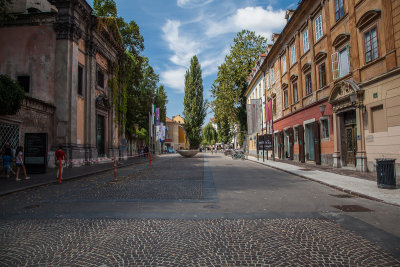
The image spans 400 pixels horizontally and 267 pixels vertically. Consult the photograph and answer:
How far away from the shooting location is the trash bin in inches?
316

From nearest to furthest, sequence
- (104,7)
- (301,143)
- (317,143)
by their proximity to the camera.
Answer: (317,143) → (301,143) → (104,7)

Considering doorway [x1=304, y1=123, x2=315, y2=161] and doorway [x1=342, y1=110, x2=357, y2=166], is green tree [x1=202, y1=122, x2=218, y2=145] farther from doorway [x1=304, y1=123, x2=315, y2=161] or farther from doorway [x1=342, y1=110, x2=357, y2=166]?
doorway [x1=342, y1=110, x2=357, y2=166]

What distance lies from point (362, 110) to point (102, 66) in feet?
74.4

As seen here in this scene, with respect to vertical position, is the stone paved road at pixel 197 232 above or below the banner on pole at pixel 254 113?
below

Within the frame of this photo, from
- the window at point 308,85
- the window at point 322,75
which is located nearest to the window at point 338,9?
the window at point 322,75

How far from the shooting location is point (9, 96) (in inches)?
470

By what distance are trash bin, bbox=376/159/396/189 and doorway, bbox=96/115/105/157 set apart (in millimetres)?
22002

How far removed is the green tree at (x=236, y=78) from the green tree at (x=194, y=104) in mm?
2853

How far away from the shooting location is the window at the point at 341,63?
14.5 metres

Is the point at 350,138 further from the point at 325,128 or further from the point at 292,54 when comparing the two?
the point at 292,54

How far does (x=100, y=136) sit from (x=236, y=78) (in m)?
23.6

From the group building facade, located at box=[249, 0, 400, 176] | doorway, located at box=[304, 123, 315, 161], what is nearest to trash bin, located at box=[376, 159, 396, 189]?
building facade, located at box=[249, 0, 400, 176]

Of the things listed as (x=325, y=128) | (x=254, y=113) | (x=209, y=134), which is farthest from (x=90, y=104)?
(x=209, y=134)

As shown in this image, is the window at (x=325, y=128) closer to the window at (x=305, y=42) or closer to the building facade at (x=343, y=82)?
the building facade at (x=343, y=82)
